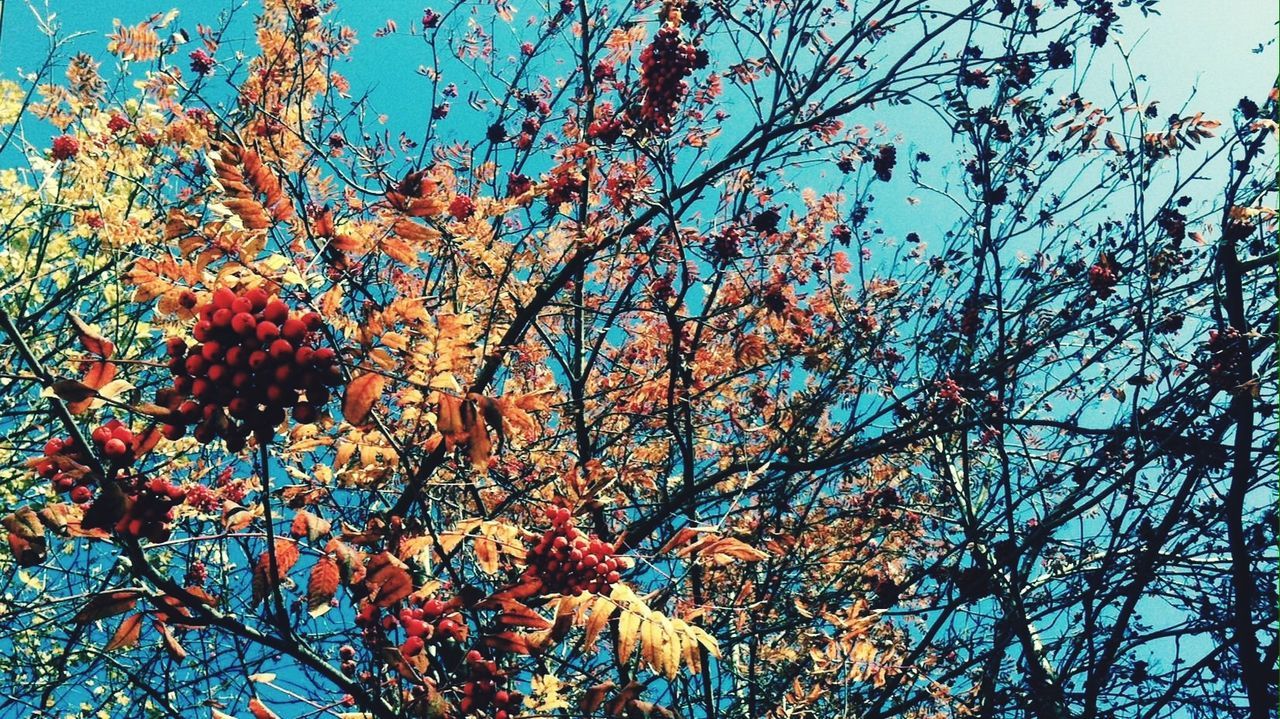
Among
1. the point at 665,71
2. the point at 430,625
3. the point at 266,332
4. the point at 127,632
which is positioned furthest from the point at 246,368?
the point at 665,71

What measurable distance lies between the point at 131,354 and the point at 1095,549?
6196 mm

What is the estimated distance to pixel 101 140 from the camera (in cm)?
511

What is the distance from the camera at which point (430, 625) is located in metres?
2.26

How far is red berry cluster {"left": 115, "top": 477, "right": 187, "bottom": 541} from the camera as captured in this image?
160 centimetres

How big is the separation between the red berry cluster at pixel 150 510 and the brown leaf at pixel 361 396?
0.46m

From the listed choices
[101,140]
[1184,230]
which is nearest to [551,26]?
[101,140]

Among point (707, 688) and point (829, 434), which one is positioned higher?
point (829, 434)

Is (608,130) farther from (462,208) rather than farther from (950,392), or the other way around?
(950,392)

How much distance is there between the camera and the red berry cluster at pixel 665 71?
3662mm

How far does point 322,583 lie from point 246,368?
64 centimetres

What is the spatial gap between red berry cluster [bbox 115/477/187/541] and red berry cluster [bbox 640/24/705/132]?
2.77 meters

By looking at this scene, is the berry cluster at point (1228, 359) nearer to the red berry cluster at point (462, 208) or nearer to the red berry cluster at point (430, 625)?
the red berry cluster at point (430, 625)

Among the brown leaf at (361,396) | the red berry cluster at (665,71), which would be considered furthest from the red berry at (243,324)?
the red berry cluster at (665,71)

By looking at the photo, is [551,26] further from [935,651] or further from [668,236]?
[935,651]
